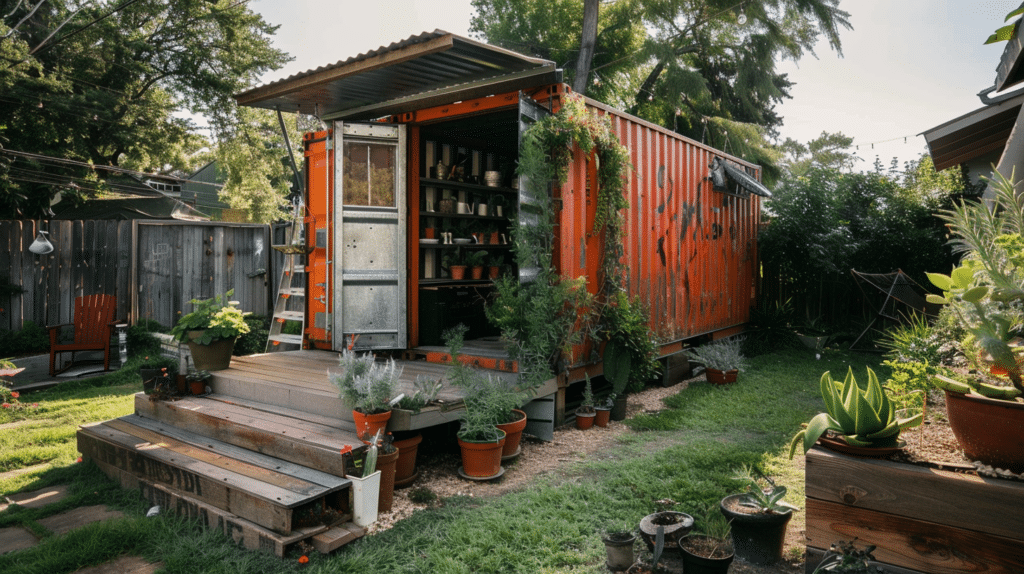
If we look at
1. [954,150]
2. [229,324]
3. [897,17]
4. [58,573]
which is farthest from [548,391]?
[954,150]

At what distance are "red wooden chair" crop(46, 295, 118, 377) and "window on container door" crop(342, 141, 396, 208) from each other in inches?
157

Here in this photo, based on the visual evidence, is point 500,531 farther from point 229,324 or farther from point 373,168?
point 373,168

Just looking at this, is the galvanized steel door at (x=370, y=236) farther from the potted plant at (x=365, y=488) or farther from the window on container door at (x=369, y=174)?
the potted plant at (x=365, y=488)

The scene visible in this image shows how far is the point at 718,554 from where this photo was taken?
2264mm

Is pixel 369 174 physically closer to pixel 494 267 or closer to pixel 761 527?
pixel 494 267

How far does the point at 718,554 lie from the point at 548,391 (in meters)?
2.32

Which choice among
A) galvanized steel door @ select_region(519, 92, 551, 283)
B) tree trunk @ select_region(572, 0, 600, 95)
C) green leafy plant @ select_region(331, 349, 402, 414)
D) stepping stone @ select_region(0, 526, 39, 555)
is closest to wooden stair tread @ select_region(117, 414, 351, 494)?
green leafy plant @ select_region(331, 349, 402, 414)

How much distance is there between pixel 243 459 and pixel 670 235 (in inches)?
190

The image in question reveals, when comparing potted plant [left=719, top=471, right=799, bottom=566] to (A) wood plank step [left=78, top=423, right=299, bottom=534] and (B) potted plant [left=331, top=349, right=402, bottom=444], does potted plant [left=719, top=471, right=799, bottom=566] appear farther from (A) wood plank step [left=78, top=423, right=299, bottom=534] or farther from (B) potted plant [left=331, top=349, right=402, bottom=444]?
(A) wood plank step [left=78, top=423, right=299, bottom=534]

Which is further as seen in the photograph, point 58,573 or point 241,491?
point 241,491

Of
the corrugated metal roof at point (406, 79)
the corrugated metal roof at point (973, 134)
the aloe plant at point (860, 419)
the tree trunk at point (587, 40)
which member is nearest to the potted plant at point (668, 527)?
the aloe plant at point (860, 419)

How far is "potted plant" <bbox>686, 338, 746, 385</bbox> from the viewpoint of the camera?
6.45 metres

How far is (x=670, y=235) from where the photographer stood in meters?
6.46

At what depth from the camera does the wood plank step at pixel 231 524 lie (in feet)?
8.95
